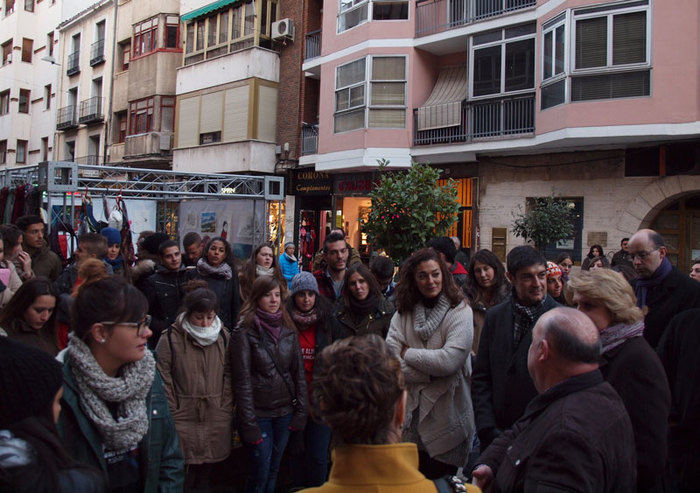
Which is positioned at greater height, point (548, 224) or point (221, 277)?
point (548, 224)

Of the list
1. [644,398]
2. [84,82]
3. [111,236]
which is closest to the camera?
[644,398]

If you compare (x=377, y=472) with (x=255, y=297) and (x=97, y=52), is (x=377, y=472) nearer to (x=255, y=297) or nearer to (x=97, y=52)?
(x=255, y=297)

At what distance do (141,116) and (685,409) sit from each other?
1002 inches

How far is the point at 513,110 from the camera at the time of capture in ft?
49.5

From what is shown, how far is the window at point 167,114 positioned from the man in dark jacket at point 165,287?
65.1 ft

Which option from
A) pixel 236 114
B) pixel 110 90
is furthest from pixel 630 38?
pixel 110 90

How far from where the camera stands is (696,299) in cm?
435

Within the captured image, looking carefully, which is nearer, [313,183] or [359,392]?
[359,392]

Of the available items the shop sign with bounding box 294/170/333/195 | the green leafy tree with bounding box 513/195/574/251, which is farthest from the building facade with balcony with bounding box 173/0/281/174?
the green leafy tree with bounding box 513/195/574/251

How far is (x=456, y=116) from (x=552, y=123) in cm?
311

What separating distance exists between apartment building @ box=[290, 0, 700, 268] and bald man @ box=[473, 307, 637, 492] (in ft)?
38.7

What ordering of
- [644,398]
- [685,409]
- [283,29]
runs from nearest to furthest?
[644,398], [685,409], [283,29]

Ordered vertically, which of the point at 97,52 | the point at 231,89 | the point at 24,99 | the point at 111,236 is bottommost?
the point at 111,236

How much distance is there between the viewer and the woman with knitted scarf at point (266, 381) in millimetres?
4160
